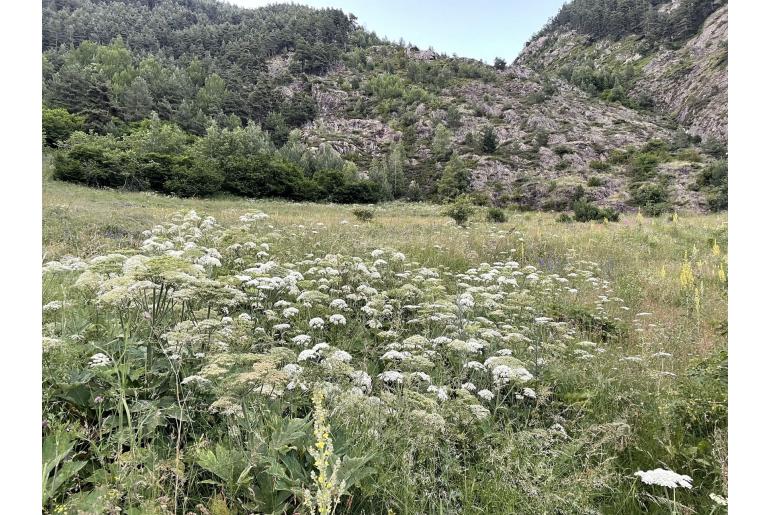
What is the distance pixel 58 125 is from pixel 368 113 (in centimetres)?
5297

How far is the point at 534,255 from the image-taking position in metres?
9.49

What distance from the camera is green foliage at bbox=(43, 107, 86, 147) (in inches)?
1668

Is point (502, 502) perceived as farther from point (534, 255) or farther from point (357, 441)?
point (534, 255)

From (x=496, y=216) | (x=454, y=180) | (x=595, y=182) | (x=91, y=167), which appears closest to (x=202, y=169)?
(x=91, y=167)

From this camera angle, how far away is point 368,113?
82.4 metres

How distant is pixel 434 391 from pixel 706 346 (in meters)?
3.66

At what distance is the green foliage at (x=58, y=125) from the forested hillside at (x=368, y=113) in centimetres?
27

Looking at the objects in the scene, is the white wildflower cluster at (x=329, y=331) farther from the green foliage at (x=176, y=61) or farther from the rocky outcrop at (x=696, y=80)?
the rocky outcrop at (x=696, y=80)

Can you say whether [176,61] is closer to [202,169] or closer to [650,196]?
[202,169]

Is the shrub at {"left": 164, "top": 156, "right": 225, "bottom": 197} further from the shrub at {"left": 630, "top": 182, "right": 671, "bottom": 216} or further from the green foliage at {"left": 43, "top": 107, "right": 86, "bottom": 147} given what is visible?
the shrub at {"left": 630, "top": 182, "right": 671, "bottom": 216}

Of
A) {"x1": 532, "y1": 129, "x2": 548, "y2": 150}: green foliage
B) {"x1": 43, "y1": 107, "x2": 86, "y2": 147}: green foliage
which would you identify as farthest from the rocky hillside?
{"x1": 43, "y1": 107, "x2": 86, "y2": 147}: green foliage

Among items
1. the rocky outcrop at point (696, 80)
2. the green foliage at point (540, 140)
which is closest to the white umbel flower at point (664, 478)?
the green foliage at point (540, 140)

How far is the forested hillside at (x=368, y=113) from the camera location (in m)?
36.9

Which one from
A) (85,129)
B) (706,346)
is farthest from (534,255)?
(85,129)
